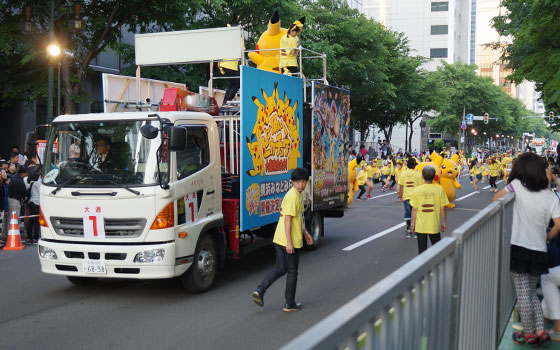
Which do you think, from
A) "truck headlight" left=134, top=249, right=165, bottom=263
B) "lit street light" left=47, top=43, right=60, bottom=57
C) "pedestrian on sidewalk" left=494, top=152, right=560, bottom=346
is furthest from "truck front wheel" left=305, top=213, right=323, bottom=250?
"lit street light" left=47, top=43, right=60, bottom=57

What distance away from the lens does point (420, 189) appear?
9742 millimetres

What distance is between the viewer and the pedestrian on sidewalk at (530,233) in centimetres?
541

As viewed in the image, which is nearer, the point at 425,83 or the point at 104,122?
the point at 104,122

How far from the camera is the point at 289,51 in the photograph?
39.7ft

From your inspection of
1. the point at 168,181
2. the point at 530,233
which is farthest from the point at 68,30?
the point at 530,233

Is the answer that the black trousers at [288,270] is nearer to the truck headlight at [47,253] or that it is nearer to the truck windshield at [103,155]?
the truck windshield at [103,155]

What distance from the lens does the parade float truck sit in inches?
313

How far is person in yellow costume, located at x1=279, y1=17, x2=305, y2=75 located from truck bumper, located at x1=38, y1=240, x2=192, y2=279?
5263 mm

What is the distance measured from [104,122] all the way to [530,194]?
5564 millimetres

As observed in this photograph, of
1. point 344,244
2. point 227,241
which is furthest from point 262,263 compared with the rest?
point 344,244

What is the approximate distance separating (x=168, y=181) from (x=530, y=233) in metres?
4.48

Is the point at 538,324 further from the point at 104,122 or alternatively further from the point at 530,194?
the point at 104,122

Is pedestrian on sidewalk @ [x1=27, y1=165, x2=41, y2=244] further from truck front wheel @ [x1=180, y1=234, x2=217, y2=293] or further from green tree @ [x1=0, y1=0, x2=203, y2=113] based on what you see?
truck front wheel @ [x1=180, y1=234, x2=217, y2=293]

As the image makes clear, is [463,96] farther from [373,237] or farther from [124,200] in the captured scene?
[124,200]
